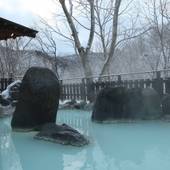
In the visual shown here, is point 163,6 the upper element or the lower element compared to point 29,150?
upper

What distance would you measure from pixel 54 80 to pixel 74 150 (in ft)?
8.26

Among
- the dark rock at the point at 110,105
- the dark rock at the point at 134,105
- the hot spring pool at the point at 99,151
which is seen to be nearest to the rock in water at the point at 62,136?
the hot spring pool at the point at 99,151

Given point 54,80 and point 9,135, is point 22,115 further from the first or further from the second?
point 54,80

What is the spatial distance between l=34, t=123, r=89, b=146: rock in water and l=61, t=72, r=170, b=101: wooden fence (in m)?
3.74

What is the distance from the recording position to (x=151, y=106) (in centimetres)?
767

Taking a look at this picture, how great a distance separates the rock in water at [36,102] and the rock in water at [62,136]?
0.96 m

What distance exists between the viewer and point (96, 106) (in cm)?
766

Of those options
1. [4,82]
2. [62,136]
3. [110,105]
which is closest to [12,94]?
[4,82]

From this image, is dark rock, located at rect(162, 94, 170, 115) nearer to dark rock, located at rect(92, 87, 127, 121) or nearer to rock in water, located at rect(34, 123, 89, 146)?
dark rock, located at rect(92, 87, 127, 121)

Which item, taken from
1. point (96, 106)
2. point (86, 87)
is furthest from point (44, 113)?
point (86, 87)

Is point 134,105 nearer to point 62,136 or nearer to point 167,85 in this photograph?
point 167,85

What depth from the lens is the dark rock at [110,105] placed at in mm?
7570

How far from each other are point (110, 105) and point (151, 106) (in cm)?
94

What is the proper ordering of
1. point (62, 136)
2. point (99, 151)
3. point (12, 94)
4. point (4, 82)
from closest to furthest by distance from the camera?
1. point (99, 151)
2. point (62, 136)
3. point (12, 94)
4. point (4, 82)
